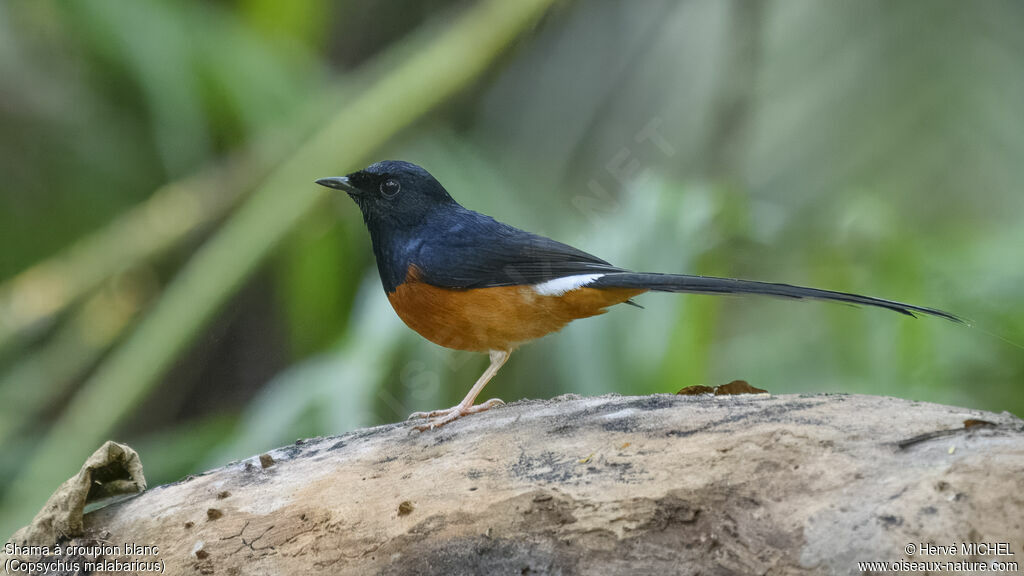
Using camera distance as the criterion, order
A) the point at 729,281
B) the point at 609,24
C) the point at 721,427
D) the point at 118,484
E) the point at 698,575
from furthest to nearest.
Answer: the point at 609,24 < the point at 118,484 < the point at 729,281 < the point at 721,427 < the point at 698,575

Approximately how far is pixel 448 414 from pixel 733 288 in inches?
37.0

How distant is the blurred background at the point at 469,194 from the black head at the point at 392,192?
0.99ft

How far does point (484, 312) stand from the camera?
2.43 metres

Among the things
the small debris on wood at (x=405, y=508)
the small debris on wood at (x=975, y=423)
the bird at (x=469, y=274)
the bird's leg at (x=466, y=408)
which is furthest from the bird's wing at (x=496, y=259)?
the small debris on wood at (x=975, y=423)

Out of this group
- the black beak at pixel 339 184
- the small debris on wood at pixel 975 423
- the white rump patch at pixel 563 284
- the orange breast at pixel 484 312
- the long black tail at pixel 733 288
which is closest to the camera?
the small debris on wood at pixel 975 423

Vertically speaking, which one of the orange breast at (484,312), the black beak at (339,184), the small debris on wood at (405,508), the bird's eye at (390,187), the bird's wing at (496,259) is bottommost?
the small debris on wood at (405,508)

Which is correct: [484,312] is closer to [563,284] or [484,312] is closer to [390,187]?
[563,284]

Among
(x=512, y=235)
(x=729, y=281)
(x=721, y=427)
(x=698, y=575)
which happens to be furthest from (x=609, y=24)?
(x=698, y=575)

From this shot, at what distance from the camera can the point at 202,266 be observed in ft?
10.9

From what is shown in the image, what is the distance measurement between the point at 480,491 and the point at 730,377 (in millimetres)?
1419

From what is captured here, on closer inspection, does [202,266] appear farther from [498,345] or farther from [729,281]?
[729,281]

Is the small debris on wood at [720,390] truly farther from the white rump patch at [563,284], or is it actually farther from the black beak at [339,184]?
the black beak at [339,184]

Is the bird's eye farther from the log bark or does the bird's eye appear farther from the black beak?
the log bark

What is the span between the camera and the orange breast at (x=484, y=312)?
7.88ft
